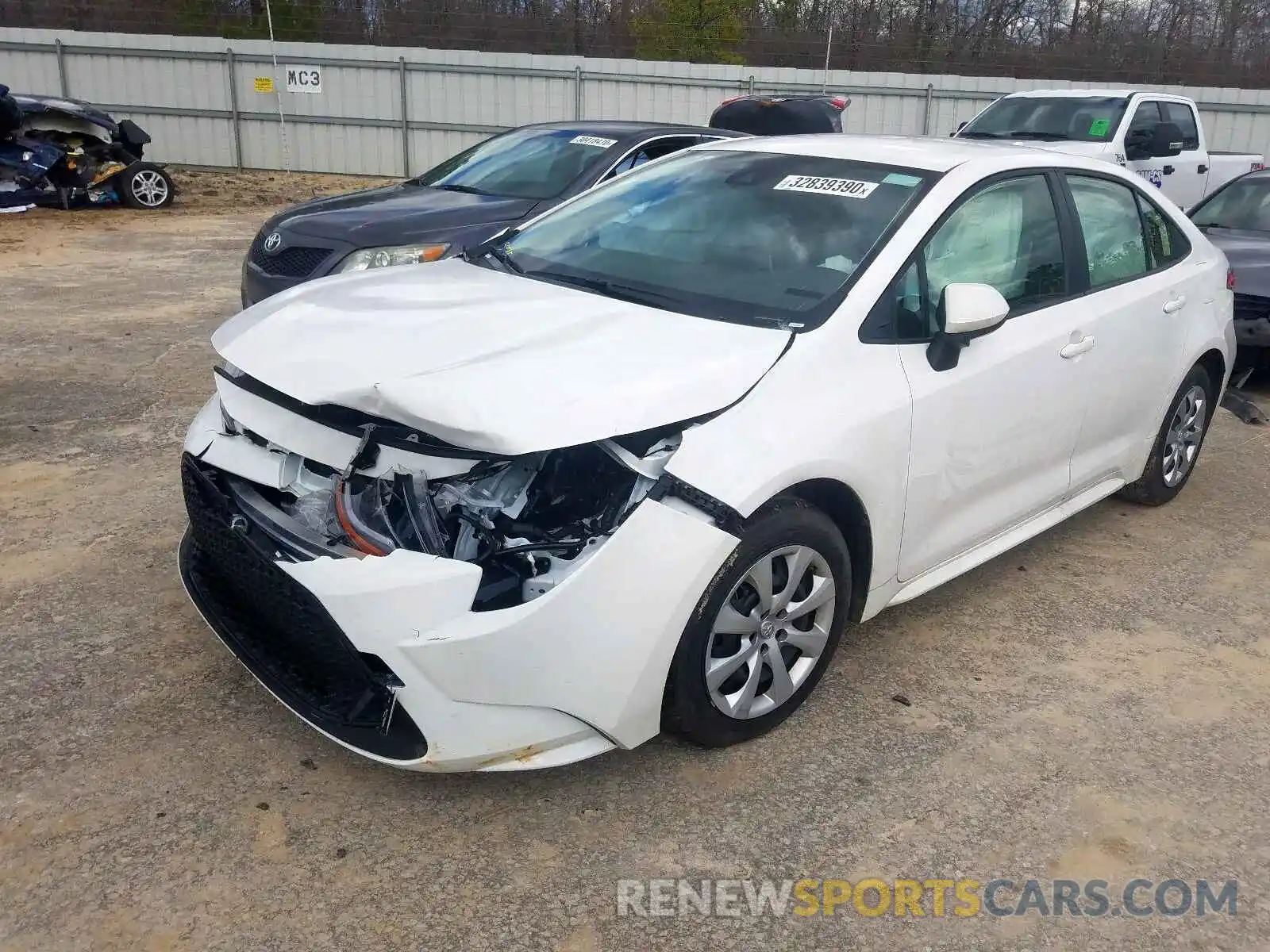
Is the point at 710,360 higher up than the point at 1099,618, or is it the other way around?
the point at 710,360

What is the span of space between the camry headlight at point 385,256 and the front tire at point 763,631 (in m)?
3.84

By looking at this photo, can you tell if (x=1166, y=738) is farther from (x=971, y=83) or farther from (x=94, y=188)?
(x=971, y=83)

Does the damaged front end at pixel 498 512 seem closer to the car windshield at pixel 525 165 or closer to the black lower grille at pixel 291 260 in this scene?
the black lower grille at pixel 291 260

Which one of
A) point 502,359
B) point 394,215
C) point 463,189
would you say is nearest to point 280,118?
point 463,189

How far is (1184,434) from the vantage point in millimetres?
4941

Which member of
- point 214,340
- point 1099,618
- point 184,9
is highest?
point 184,9

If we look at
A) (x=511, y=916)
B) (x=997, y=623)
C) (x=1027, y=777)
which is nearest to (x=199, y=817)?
(x=511, y=916)

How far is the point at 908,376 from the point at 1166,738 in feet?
4.32

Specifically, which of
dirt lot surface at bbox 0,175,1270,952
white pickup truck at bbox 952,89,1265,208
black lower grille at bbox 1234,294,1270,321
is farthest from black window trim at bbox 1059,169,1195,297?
white pickup truck at bbox 952,89,1265,208

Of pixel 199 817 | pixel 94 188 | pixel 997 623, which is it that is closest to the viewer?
pixel 199 817

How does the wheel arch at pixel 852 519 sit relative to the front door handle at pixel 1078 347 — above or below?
below

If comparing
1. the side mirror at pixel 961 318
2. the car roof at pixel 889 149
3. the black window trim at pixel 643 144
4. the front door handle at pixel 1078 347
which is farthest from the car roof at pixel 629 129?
the side mirror at pixel 961 318

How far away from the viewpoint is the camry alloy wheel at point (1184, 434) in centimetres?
480

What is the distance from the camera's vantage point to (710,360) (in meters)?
2.85
